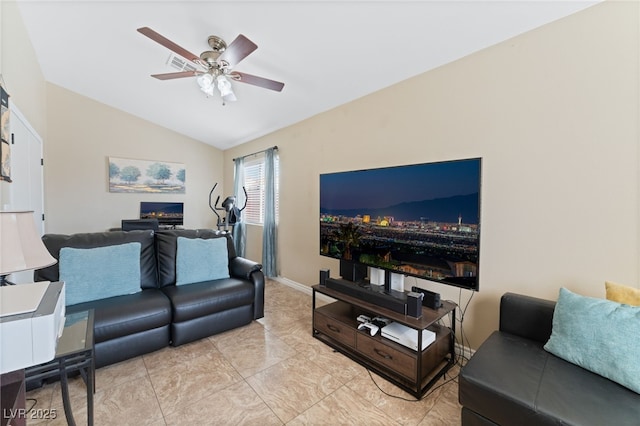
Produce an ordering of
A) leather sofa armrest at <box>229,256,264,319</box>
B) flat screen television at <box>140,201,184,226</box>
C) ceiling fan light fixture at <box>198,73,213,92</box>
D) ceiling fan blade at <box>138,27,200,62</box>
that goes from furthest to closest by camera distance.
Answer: flat screen television at <box>140,201,184,226</box> < leather sofa armrest at <box>229,256,264,319</box> < ceiling fan light fixture at <box>198,73,213,92</box> < ceiling fan blade at <box>138,27,200,62</box>

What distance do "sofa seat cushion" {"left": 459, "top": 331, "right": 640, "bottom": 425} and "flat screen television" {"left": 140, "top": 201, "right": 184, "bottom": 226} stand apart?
5.43 meters

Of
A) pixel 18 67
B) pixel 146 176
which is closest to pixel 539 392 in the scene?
pixel 18 67

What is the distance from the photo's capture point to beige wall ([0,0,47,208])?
6.93ft

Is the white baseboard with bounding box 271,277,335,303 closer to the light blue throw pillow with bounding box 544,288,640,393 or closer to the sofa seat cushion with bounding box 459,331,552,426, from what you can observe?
the sofa seat cushion with bounding box 459,331,552,426

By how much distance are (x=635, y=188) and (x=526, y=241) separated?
1.98 ft

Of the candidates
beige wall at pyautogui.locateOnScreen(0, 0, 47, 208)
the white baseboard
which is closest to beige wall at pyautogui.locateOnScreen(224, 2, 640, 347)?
the white baseboard

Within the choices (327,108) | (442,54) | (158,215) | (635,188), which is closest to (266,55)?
(327,108)

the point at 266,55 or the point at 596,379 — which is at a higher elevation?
the point at 266,55

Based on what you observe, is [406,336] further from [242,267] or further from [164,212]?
[164,212]

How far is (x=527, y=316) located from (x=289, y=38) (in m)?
2.70

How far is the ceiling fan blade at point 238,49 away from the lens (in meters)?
1.83

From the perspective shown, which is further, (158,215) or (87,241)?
(158,215)

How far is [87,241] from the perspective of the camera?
2.31 m

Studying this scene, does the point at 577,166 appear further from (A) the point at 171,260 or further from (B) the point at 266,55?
(A) the point at 171,260
